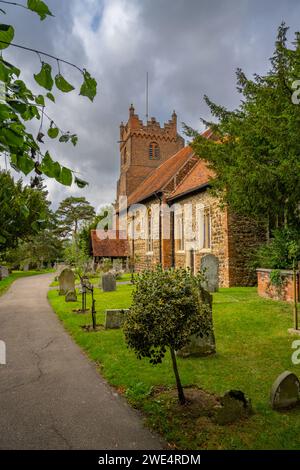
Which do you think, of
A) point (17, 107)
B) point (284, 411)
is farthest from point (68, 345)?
→ point (17, 107)

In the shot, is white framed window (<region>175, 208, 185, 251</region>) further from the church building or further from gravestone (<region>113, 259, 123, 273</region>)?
gravestone (<region>113, 259, 123, 273</region>)

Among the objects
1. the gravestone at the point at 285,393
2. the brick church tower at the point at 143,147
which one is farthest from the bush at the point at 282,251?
the brick church tower at the point at 143,147

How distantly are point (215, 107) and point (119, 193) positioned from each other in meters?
27.1

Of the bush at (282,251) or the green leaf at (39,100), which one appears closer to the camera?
the green leaf at (39,100)

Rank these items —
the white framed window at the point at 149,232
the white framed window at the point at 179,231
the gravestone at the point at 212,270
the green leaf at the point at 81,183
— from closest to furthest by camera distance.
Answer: the green leaf at the point at 81,183 < the gravestone at the point at 212,270 < the white framed window at the point at 179,231 < the white framed window at the point at 149,232

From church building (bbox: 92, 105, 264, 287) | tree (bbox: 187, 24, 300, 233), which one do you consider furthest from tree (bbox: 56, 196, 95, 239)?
tree (bbox: 187, 24, 300, 233)

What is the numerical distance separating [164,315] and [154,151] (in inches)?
1371

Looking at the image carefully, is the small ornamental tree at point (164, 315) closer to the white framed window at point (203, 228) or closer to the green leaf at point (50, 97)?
the green leaf at point (50, 97)

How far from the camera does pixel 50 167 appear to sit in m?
1.80

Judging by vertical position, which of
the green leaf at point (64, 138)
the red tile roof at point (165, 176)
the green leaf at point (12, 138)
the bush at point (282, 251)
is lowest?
the bush at point (282, 251)

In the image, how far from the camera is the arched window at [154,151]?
124ft

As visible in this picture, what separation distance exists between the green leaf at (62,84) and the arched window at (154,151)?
36.6 m

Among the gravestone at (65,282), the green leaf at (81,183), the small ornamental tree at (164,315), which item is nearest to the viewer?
the green leaf at (81,183)

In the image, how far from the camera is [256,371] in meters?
5.98
